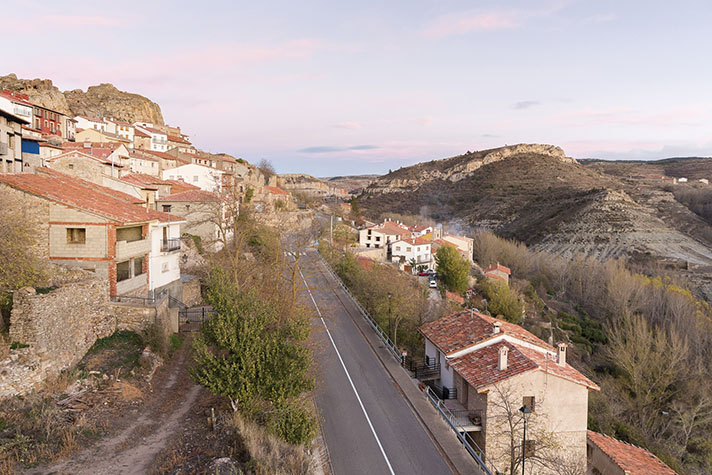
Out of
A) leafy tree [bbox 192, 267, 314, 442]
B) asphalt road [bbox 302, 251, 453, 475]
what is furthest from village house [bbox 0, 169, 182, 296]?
asphalt road [bbox 302, 251, 453, 475]

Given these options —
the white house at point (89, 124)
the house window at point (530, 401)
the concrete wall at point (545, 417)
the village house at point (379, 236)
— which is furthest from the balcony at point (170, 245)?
the white house at point (89, 124)

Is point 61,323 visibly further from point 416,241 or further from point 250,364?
point 416,241

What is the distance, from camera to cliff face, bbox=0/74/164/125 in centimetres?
7775

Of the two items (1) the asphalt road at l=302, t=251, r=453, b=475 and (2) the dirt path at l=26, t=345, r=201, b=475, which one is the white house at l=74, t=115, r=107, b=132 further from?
(2) the dirt path at l=26, t=345, r=201, b=475

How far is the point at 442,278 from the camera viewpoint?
55.1 metres

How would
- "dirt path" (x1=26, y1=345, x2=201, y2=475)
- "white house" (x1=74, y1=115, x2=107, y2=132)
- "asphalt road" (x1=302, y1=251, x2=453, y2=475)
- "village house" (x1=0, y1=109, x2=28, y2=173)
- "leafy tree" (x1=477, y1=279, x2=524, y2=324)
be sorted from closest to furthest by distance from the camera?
"dirt path" (x1=26, y1=345, x2=201, y2=475), "asphalt road" (x1=302, y1=251, x2=453, y2=475), "village house" (x1=0, y1=109, x2=28, y2=173), "leafy tree" (x1=477, y1=279, x2=524, y2=324), "white house" (x1=74, y1=115, x2=107, y2=132)

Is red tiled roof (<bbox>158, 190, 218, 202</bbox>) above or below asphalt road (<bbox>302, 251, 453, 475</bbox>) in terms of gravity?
above

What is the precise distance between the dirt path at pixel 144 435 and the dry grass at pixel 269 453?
236 cm

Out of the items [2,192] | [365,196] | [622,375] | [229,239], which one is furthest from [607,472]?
[365,196]

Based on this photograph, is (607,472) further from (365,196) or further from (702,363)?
(365,196)

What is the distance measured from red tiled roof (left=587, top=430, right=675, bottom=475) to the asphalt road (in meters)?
10.7

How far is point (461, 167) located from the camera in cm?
16188

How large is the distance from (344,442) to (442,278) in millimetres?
40855

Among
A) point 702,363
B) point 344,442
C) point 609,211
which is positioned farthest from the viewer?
point 609,211
